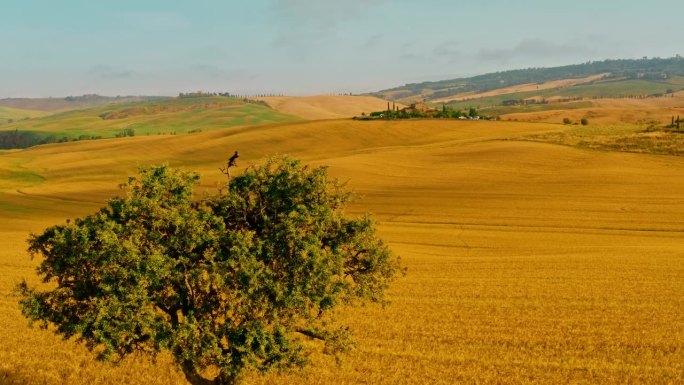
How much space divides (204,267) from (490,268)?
26133 millimetres

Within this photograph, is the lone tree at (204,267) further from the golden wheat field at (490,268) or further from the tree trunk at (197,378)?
the golden wheat field at (490,268)

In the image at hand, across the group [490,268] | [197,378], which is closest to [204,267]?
[197,378]

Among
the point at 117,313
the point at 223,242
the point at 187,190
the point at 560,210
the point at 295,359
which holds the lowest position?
the point at 560,210

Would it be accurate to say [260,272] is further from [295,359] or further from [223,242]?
[295,359]

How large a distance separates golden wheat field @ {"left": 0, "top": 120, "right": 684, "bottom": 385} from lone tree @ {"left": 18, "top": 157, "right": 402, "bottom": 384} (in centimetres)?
294

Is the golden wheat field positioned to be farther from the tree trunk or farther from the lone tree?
the lone tree

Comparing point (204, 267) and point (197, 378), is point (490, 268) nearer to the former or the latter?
point (197, 378)

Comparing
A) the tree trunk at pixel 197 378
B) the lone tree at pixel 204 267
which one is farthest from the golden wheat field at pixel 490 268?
the lone tree at pixel 204 267

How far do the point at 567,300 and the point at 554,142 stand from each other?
280ft

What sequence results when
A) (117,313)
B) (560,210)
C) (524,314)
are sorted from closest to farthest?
(117,313) → (524,314) → (560,210)

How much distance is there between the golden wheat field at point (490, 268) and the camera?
20672 millimetres

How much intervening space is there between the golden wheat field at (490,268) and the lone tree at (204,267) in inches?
116

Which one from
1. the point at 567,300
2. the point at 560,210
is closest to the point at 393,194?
the point at 560,210

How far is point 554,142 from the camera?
356 ft
